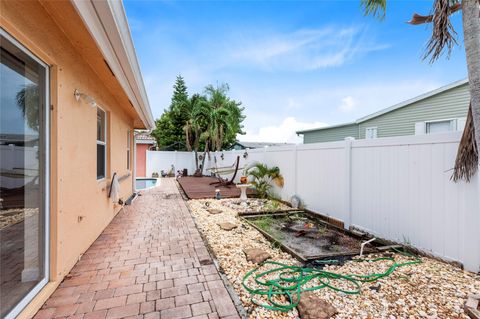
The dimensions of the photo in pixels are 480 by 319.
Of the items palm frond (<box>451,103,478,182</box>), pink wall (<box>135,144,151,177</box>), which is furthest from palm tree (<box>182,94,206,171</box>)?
palm frond (<box>451,103,478,182</box>)

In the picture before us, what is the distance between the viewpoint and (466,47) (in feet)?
8.07

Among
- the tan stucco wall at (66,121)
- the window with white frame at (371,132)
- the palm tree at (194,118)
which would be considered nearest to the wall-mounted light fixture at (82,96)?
the tan stucco wall at (66,121)

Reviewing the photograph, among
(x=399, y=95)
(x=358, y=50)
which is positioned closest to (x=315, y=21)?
(x=358, y=50)

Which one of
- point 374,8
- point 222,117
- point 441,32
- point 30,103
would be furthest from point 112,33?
point 222,117

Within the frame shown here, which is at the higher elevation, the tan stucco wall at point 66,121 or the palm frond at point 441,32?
the palm frond at point 441,32

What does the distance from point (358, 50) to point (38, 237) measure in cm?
1089

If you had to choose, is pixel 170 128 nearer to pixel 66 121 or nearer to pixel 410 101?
pixel 410 101

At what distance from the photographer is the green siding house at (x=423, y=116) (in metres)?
9.07

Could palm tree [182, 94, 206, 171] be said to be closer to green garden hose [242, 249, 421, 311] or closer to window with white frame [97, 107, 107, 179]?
window with white frame [97, 107, 107, 179]

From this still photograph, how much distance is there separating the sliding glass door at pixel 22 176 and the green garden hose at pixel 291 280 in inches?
84.0

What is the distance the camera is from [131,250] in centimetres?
361

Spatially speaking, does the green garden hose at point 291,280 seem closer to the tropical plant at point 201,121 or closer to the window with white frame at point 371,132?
the window with white frame at point 371,132

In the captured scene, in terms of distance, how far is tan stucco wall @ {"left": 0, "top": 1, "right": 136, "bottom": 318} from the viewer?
2061 millimetres

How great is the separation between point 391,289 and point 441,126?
1031 centimetres
